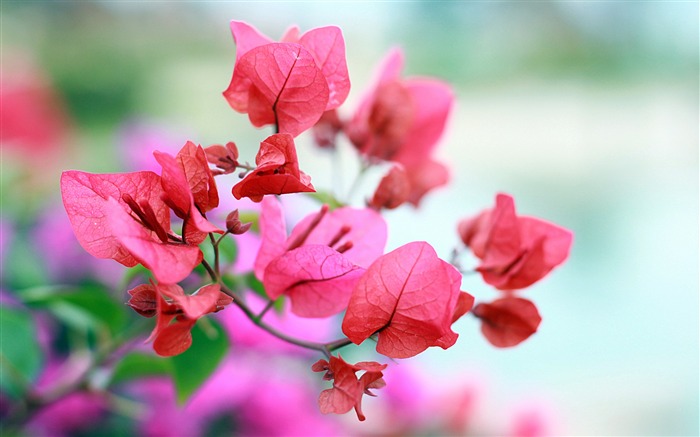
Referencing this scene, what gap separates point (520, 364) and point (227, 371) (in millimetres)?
1516

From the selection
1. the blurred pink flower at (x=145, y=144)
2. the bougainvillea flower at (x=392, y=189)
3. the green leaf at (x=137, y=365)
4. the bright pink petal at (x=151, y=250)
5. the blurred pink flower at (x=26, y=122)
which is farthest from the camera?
the blurred pink flower at (x=26, y=122)

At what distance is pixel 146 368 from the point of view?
0.48 metres

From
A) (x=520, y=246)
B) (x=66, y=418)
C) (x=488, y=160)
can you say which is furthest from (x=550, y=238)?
(x=488, y=160)

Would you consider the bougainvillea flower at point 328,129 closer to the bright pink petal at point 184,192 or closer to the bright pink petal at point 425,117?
the bright pink petal at point 425,117

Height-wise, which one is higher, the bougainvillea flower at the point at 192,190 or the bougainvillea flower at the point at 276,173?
the bougainvillea flower at the point at 276,173

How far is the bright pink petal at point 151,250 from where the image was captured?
0.80 ft

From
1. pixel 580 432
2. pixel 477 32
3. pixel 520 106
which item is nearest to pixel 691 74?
pixel 520 106

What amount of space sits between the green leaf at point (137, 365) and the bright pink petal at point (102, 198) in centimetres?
19

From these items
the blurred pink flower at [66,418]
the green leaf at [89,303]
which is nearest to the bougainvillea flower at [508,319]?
the green leaf at [89,303]

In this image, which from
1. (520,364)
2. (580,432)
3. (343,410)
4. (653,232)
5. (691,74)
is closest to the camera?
(343,410)

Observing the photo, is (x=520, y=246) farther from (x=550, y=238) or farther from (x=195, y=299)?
(x=195, y=299)

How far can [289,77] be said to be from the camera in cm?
30

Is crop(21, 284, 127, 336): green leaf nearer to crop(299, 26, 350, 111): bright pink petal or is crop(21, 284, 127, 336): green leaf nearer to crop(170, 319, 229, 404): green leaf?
crop(170, 319, 229, 404): green leaf

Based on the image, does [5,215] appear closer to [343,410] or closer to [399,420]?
[399,420]
